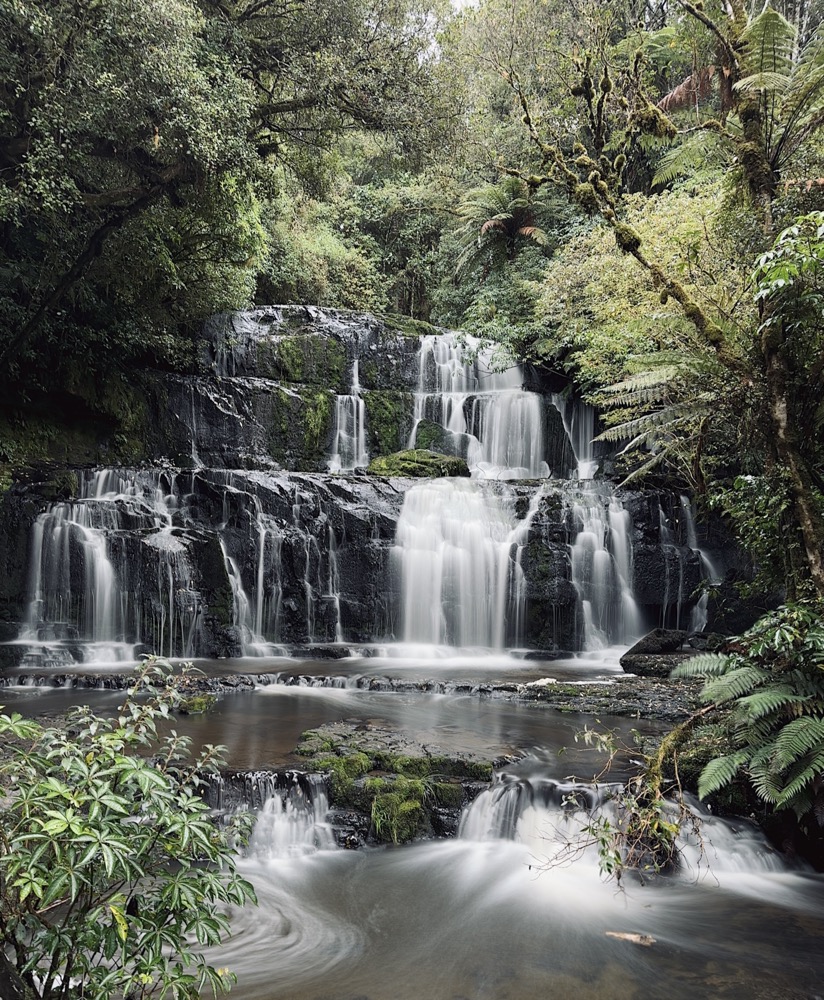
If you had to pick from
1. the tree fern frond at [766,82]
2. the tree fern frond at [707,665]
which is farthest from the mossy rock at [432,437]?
the tree fern frond at [707,665]

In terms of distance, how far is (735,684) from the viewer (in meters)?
4.88

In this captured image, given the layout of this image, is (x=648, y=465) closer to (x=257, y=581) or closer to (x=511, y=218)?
(x=257, y=581)

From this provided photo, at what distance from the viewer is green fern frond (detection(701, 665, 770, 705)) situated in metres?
4.84

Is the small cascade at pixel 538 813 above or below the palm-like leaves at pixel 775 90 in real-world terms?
below

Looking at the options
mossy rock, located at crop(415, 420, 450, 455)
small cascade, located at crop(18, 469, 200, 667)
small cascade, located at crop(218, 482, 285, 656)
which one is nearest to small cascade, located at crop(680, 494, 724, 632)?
mossy rock, located at crop(415, 420, 450, 455)

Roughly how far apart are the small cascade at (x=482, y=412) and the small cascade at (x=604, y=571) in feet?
14.9

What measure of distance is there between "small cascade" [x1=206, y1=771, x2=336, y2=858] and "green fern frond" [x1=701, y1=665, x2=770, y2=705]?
3.16 m

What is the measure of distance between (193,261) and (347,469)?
636cm

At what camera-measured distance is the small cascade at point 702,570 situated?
13531 millimetres

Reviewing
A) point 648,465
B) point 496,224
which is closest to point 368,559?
point 648,465

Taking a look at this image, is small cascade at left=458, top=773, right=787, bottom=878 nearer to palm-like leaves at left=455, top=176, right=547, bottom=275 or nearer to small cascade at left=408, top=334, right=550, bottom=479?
small cascade at left=408, top=334, right=550, bottom=479

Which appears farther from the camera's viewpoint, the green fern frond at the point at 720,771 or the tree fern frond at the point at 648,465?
the tree fern frond at the point at 648,465

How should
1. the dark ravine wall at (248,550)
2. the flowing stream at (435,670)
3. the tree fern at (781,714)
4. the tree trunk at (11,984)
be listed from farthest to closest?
the dark ravine wall at (248,550), the tree fern at (781,714), the flowing stream at (435,670), the tree trunk at (11,984)

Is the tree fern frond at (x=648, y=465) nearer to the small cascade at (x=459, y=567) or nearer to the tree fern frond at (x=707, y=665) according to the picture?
the small cascade at (x=459, y=567)
